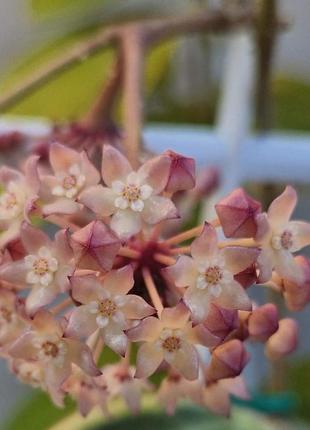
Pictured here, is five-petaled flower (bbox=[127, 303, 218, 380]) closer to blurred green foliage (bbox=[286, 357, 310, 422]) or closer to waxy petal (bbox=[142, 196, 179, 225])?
waxy petal (bbox=[142, 196, 179, 225])

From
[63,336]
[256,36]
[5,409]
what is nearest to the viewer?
[63,336]

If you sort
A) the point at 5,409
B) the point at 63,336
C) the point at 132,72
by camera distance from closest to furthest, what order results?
1. the point at 63,336
2. the point at 132,72
3. the point at 5,409

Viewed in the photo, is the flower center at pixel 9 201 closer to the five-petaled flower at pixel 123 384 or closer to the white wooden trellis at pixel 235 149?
the five-petaled flower at pixel 123 384

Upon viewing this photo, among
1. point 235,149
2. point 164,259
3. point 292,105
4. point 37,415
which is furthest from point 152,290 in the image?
point 292,105

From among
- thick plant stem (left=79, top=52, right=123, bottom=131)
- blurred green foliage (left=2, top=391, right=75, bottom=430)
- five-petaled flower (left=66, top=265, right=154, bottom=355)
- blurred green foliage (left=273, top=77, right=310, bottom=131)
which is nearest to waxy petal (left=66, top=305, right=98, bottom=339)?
five-petaled flower (left=66, top=265, right=154, bottom=355)

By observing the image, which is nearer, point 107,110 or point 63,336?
point 63,336

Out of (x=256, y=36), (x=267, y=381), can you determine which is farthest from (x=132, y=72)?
(x=267, y=381)

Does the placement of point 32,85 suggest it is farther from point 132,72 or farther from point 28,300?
point 28,300
